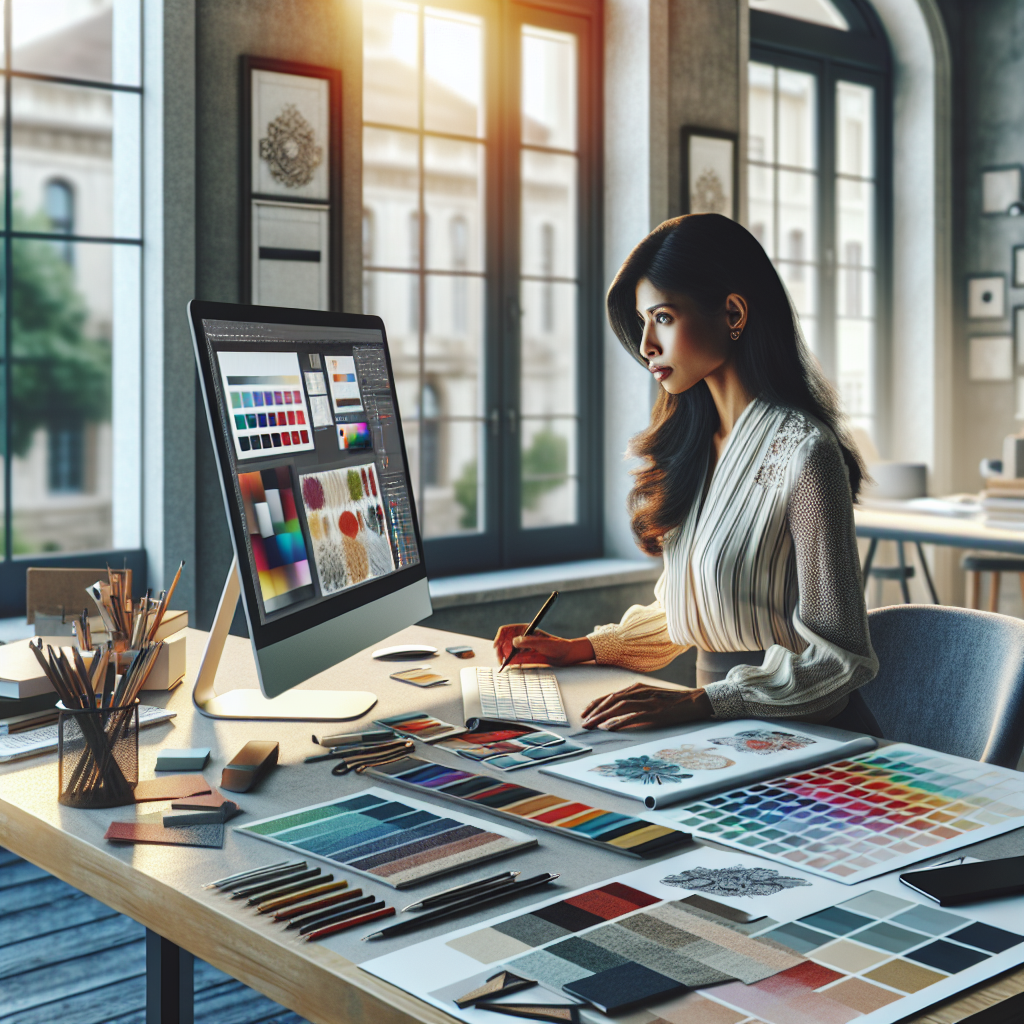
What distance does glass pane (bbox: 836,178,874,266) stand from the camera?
558 centimetres

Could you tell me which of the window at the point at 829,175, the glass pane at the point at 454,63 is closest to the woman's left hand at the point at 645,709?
the glass pane at the point at 454,63

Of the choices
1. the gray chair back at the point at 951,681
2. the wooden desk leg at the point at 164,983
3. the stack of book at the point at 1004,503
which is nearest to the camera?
the wooden desk leg at the point at 164,983

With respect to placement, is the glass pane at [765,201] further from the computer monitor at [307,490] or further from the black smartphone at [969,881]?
the black smartphone at [969,881]

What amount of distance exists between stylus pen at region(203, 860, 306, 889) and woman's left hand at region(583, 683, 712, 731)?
21.8 inches

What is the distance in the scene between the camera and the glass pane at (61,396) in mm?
43750

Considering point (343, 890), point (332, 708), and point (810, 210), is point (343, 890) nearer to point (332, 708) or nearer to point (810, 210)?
point (332, 708)

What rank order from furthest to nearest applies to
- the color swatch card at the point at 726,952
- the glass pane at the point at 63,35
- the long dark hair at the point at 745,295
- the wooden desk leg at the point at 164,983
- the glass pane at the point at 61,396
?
1. the glass pane at the point at 63,35
2. the glass pane at the point at 61,396
3. the long dark hair at the point at 745,295
4. the wooden desk leg at the point at 164,983
5. the color swatch card at the point at 726,952

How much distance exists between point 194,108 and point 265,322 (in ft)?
6.39

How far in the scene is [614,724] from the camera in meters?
1.47

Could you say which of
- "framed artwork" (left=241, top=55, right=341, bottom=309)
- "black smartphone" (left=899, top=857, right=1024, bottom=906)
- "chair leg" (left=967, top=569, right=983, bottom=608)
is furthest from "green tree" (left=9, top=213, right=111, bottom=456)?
"black smartphone" (left=899, top=857, right=1024, bottom=906)

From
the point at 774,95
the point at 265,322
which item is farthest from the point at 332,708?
the point at 774,95

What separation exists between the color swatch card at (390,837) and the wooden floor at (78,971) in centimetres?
131

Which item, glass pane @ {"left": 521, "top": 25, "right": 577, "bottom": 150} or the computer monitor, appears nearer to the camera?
the computer monitor

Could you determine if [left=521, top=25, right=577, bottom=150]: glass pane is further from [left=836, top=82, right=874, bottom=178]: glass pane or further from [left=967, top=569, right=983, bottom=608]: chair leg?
[left=967, top=569, right=983, bottom=608]: chair leg
